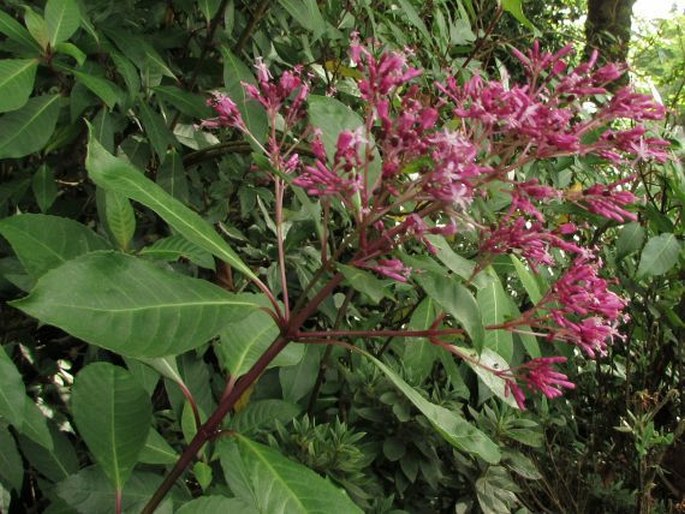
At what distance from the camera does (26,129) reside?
1358mm

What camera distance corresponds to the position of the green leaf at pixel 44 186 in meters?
1.53

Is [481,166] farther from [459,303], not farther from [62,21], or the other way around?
[62,21]

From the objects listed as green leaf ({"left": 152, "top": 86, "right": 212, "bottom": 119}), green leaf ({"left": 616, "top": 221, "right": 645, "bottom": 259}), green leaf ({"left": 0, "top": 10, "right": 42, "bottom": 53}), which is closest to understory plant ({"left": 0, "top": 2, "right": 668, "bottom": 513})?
green leaf ({"left": 152, "top": 86, "right": 212, "bottom": 119})

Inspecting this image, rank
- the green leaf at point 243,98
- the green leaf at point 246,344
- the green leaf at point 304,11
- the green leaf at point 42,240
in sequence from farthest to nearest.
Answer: the green leaf at point 304,11, the green leaf at point 243,98, the green leaf at point 246,344, the green leaf at point 42,240

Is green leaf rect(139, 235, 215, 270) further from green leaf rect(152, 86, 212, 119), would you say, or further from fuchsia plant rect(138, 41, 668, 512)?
green leaf rect(152, 86, 212, 119)

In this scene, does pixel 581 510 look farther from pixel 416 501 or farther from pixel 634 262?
pixel 634 262

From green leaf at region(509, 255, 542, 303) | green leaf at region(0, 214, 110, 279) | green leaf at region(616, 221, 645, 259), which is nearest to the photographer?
green leaf at region(0, 214, 110, 279)

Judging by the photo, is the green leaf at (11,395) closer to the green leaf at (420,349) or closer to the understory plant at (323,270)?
the understory plant at (323,270)

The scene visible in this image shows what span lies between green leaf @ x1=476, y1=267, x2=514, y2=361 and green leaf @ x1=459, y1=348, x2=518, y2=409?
113 millimetres

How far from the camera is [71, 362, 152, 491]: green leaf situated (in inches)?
42.9

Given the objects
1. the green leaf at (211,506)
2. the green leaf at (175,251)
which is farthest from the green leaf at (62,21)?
the green leaf at (211,506)

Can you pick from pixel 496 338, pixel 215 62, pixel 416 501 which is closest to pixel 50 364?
pixel 215 62

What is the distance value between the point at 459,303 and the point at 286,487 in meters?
0.32

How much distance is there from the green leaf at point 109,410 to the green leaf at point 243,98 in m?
0.57
